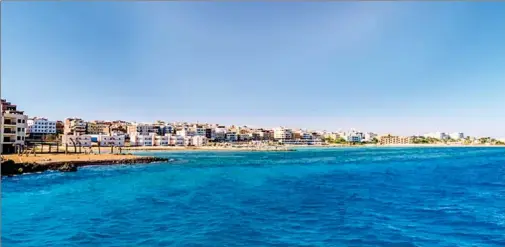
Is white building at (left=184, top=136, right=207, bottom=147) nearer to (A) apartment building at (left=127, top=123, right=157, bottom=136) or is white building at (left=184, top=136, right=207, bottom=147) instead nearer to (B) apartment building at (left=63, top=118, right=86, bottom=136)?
(A) apartment building at (left=127, top=123, right=157, bottom=136)

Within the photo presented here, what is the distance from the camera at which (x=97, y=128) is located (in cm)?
7756

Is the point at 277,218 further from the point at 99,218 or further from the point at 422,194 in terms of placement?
the point at 422,194

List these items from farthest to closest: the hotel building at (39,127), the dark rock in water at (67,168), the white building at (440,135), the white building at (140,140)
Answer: the white building at (440,135)
the white building at (140,140)
the hotel building at (39,127)
the dark rock in water at (67,168)

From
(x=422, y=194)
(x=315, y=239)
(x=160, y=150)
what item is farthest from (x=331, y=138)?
(x=315, y=239)

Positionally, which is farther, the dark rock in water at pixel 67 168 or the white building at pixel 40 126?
the white building at pixel 40 126

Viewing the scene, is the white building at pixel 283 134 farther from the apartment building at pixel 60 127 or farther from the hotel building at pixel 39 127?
the hotel building at pixel 39 127

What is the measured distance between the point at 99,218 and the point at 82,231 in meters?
1.40

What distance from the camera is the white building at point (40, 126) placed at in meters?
61.3

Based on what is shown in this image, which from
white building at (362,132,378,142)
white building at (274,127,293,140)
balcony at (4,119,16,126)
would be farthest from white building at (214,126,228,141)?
balcony at (4,119,16,126)

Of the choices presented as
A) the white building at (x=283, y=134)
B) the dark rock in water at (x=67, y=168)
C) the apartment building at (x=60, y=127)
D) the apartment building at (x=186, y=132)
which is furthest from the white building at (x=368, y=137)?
the dark rock in water at (x=67, y=168)

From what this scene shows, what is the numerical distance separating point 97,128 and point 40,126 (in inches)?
587

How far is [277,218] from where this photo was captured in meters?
9.85

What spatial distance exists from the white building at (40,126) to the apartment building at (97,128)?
9149mm

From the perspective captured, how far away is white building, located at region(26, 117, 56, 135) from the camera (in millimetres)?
61259
